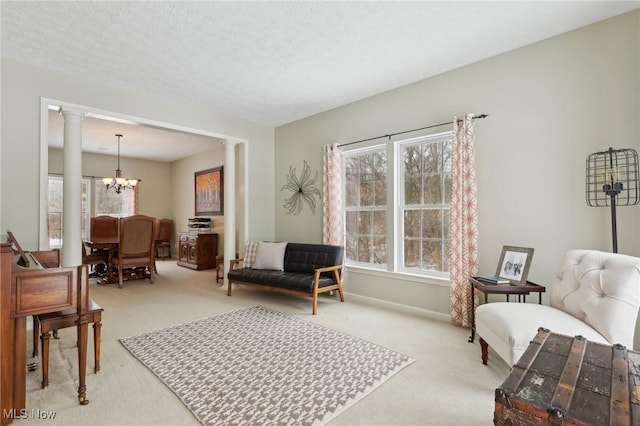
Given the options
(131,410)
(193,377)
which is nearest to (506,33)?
(193,377)

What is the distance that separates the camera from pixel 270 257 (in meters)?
4.65

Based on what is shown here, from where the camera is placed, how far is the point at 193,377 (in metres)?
2.30

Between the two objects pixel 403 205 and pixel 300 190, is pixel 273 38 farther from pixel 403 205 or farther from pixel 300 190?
pixel 300 190

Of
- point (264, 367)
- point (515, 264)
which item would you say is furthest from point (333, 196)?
point (264, 367)

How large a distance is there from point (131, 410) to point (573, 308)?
296 cm

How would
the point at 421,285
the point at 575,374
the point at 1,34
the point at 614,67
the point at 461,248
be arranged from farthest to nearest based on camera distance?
the point at 421,285 → the point at 461,248 → the point at 1,34 → the point at 614,67 → the point at 575,374

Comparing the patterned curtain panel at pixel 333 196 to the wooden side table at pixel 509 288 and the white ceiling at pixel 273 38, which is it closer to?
the white ceiling at pixel 273 38

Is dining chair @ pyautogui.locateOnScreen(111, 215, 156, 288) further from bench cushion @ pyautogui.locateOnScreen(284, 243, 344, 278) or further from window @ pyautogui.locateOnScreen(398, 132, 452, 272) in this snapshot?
window @ pyautogui.locateOnScreen(398, 132, 452, 272)

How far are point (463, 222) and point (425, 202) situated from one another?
0.64 metres

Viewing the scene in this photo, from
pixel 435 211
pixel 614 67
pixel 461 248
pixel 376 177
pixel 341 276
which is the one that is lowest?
pixel 341 276

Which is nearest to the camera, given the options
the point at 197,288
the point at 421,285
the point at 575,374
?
the point at 575,374

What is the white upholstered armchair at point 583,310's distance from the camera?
77.4 inches

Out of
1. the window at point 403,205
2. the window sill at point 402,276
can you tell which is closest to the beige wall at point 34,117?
the window at point 403,205

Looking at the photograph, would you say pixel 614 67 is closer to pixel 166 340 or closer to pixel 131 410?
pixel 131 410
